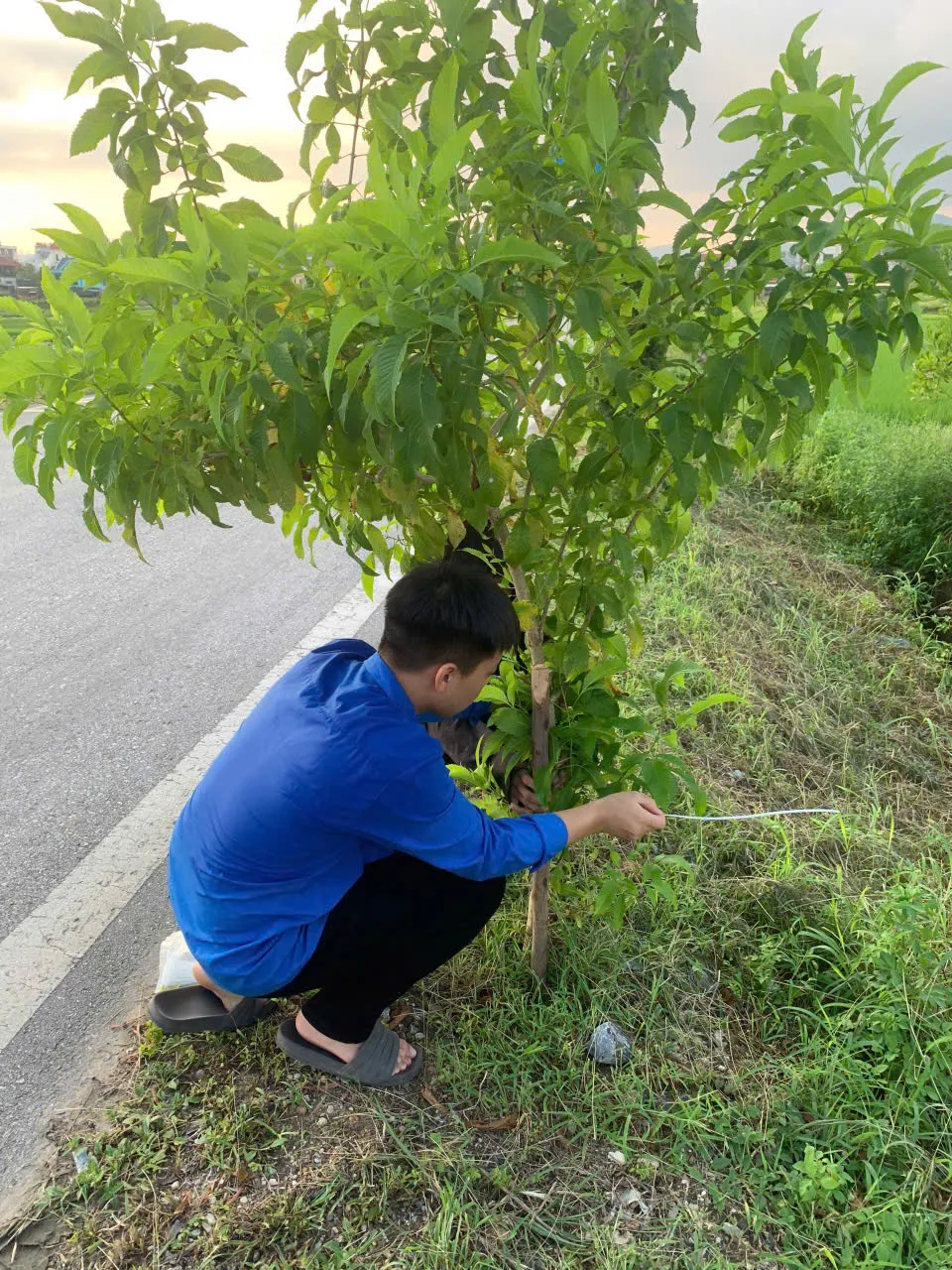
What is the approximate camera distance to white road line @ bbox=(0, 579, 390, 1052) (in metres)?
2.10

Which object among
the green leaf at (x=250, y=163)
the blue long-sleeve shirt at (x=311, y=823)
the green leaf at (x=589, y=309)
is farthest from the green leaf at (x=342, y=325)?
the blue long-sleeve shirt at (x=311, y=823)

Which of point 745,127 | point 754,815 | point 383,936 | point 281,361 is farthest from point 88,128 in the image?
point 754,815

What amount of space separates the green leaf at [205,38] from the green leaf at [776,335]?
0.76 metres

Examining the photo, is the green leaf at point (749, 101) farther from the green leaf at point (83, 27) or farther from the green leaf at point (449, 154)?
the green leaf at point (83, 27)

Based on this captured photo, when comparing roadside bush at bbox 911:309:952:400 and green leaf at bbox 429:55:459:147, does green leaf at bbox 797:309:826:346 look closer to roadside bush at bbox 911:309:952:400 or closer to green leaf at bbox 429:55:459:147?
green leaf at bbox 429:55:459:147

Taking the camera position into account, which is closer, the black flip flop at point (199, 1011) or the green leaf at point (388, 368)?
the green leaf at point (388, 368)

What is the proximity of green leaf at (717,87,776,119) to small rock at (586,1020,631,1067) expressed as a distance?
5.80 ft

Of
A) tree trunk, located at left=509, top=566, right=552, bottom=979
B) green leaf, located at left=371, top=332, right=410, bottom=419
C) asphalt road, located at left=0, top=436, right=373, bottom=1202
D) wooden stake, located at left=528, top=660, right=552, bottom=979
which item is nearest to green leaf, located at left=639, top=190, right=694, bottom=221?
green leaf, located at left=371, top=332, right=410, bottom=419

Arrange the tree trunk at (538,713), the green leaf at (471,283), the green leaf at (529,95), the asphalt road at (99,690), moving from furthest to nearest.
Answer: the asphalt road at (99,690) → the tree trunk at (538,713) → the green leaf at (529,95) → the green leaf at (471,283)

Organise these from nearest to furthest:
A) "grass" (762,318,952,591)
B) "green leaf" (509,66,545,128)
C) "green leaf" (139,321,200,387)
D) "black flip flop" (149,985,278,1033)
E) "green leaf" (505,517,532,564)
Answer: "green leaf" (139,321,200,387)
"green leaf" (509,66,545,128)
"green leaf" (505,517,532,564)
"black flip flop" (149,985,278,1033)
"grass" (762,318,952,591)

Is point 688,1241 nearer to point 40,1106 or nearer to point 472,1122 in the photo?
point 472,1122

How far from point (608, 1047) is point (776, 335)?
1520mm

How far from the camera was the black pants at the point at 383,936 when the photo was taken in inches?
67.6

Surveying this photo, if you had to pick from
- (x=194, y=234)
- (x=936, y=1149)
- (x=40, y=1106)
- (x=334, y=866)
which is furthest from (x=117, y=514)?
(x=936, y=1149)
